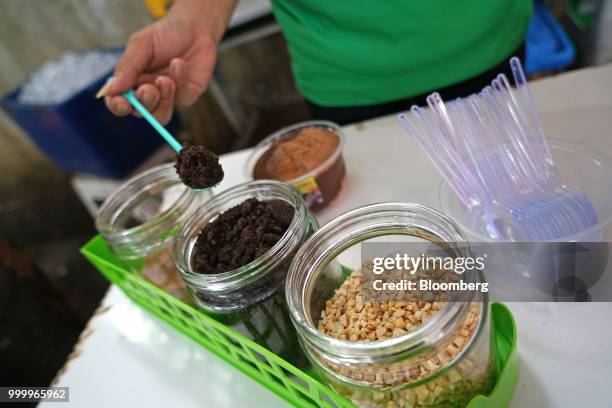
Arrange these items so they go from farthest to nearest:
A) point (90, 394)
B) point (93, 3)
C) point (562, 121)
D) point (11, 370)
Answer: point (93, 3)
point (11, 370)
point (562, 121)
point (90, 394)

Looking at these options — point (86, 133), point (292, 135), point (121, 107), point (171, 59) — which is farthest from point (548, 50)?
point (86, 133)

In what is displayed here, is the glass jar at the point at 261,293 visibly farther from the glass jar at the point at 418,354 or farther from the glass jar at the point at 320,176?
the glass jar at the point at 320,176

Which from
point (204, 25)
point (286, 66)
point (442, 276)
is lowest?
point (286, 66)

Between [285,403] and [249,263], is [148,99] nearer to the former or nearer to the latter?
[249,263]

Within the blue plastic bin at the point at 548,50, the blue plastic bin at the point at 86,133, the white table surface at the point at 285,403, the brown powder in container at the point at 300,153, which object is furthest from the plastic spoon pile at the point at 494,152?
the blue plastic bin at the point at 86,133

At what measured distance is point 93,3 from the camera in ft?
7.14

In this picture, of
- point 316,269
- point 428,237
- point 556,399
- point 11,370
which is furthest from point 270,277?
point 11,370

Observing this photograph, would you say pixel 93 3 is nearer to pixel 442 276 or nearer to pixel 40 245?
pixel 40 245

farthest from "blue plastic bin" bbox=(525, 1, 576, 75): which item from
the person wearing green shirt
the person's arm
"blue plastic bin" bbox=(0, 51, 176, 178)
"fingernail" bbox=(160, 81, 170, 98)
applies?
"blue plastic bin" bbox=(0, 51, 176, 178)

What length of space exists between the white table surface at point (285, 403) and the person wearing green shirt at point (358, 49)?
0.33ft

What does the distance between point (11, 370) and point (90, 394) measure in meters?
1.44

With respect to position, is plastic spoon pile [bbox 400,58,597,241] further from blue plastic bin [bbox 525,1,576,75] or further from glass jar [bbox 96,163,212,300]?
blue plastic bin [bbox 525,1,576,75]

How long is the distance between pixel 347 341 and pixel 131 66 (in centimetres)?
65

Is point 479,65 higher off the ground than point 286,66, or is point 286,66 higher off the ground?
point 479,65
